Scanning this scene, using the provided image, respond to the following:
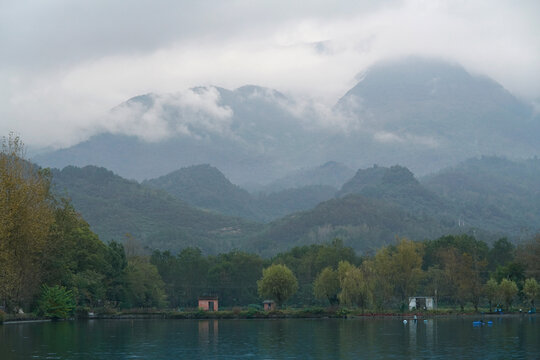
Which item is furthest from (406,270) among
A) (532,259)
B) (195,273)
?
(195,273)

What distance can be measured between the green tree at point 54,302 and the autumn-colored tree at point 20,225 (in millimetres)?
1537

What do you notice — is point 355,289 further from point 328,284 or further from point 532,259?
point 532,259

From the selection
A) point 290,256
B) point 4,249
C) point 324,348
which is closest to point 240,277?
point 290,256

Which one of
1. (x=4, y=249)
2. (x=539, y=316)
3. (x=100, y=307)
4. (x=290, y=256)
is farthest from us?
(x=290, y=256)

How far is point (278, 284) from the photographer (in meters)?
121

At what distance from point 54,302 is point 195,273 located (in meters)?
69.9

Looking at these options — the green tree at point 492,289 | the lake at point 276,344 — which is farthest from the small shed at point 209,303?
the lake at point 276,344

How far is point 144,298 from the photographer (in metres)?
131

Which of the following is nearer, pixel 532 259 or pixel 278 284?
pixel 278 284

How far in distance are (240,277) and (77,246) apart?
193 ft

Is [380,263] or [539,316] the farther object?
[380,263]

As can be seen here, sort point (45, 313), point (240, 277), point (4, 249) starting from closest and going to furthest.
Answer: point (4, 249) → point (45, 313) → point (240, 277)

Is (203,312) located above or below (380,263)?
below

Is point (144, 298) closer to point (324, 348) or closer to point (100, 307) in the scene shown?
point (100, 307)
